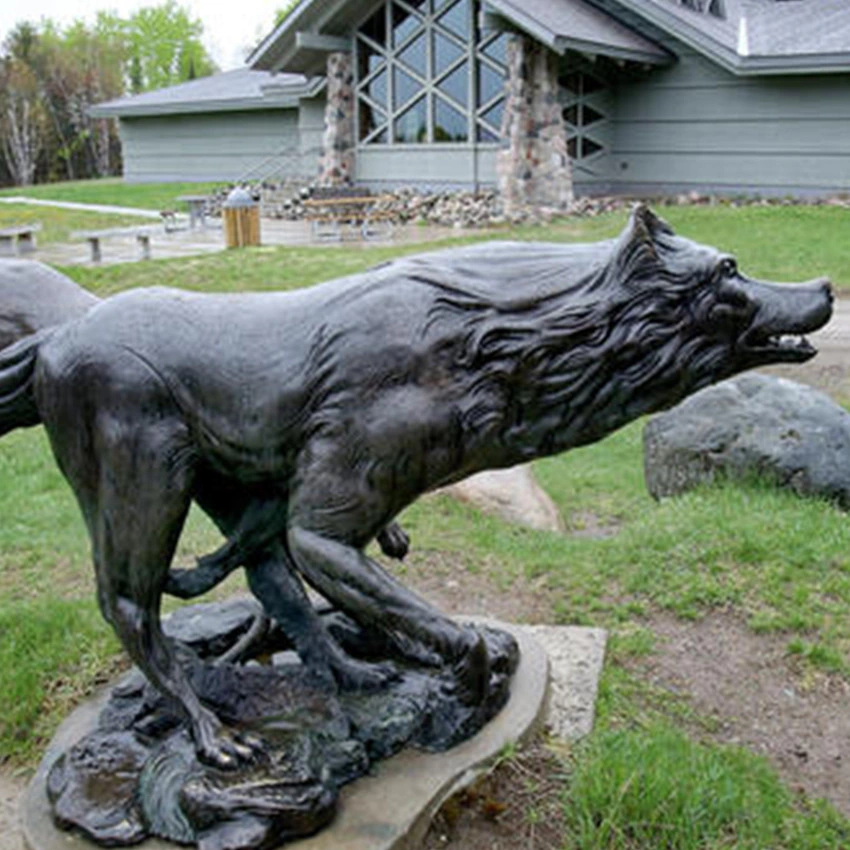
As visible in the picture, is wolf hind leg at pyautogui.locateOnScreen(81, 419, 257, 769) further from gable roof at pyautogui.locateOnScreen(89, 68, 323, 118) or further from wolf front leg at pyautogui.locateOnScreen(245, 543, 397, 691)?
gable roof at pyautogui.locateOnScreen(89, 68, 323, 118)

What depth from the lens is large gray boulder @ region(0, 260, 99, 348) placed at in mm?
2963

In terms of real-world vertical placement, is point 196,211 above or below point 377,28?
below

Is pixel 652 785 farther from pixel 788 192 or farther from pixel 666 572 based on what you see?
pixel 788 192

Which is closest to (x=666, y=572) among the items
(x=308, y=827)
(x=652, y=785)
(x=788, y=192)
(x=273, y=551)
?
(x=652, y=785)

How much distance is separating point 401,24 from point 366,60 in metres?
1.13

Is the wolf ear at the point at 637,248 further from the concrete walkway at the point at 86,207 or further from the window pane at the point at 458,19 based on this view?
the concrete walkway at the point at 86,207

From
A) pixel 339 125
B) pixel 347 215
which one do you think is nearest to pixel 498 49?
pixel 339 125

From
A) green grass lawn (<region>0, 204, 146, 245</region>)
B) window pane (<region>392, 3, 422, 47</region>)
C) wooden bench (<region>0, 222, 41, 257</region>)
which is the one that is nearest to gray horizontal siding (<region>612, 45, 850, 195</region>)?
window pane (<region>392, 3, 422, 47</region>)

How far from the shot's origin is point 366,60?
2280 centimetres

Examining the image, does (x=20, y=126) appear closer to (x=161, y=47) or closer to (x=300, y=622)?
(x=161, y=47)

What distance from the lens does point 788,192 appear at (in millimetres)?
19938

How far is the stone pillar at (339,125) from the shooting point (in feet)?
74.3

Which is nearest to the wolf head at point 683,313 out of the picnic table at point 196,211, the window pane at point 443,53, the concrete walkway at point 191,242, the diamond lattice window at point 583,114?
the concrete walkway at point 191,242

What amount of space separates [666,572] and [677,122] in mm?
17267
